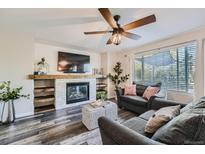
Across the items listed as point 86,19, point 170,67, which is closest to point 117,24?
point 86,19

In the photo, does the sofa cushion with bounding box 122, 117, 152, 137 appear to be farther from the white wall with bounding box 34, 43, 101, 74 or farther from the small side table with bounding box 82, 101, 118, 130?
the white wall with bounding box 34, 43, 101, 74

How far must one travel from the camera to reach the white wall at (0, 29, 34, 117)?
3.02 meters

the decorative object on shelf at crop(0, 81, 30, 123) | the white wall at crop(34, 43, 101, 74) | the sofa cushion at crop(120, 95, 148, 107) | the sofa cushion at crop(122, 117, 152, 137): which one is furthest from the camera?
the white wall at crop(34, 43, 101, 74)

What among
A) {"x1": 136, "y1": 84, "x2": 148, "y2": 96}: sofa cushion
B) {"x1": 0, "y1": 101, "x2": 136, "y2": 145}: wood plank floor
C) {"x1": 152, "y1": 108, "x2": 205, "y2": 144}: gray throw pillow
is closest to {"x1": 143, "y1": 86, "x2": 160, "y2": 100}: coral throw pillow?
{"x1": 136, "y1": 84, "x2": 148, "y2": 96}: sofa cushion

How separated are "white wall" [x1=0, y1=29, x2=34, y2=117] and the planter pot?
208 mm

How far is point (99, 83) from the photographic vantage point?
19.0ft

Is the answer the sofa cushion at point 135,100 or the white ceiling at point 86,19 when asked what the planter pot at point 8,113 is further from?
the sofa cushion at point 135,100

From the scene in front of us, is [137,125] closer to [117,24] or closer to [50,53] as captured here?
[117,24]

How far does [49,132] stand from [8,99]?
1.35 metres

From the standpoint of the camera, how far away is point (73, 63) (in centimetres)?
488

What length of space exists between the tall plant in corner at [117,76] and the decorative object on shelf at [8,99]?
359 centimetres

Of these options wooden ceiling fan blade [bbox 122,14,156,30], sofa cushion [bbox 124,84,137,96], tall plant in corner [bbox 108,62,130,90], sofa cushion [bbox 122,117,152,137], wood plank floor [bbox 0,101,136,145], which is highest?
wooden ceiling fan blade [bbox 122,14,156,30]
